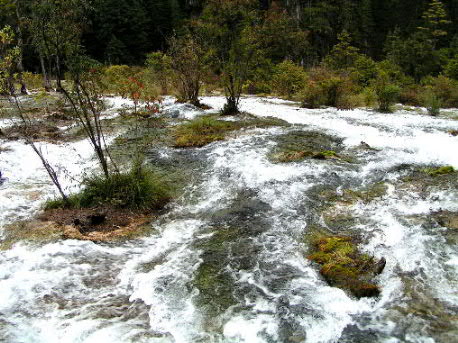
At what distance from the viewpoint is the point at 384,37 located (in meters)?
48.4

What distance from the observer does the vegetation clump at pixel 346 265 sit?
193 inches

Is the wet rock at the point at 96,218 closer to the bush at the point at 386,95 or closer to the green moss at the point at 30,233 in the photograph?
the green moss at the point at 30,233

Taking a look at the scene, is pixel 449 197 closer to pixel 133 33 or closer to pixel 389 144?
pixel 389 144

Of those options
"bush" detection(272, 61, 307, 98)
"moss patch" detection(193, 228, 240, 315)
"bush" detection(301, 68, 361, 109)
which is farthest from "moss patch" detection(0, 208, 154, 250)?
"bush" detection(272, 61, 307, 98)

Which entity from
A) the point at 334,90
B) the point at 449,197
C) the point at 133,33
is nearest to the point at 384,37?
the point at 133,33

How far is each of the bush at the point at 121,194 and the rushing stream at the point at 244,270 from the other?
43 cm

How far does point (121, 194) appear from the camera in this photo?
24.9 feet

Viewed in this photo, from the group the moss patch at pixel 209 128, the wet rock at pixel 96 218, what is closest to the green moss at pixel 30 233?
the wet rock at pixel 96 218

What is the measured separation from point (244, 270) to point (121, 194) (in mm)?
3208

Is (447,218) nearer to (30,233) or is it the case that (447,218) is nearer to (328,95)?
(30,233)

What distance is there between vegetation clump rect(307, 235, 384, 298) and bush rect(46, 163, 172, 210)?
3332 millimetres

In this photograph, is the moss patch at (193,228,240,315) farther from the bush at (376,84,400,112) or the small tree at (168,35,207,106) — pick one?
the bush at (376,84,400,112)

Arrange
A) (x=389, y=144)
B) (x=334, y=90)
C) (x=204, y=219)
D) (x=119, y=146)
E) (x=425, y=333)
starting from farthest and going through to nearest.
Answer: (x=334, y=90) < (x=119, y=146) < (x=389, y=144) < (x=204, y=219) < (x=425, y=333)

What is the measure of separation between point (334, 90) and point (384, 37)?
3676cm
